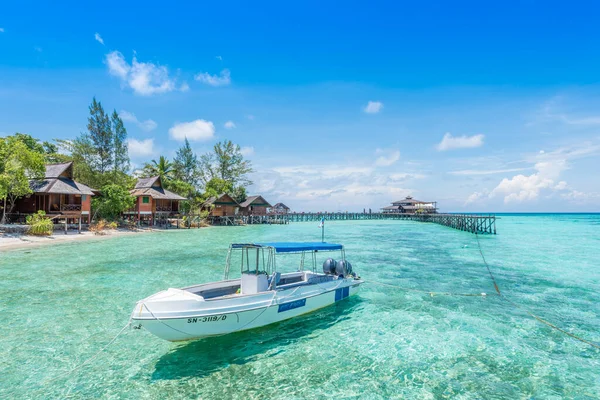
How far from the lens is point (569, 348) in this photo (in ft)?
30.7

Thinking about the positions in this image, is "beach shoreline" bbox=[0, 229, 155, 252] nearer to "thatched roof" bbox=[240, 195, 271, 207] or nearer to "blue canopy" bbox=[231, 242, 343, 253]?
"blue canopy" bbox=[231, 242, 343, 253]

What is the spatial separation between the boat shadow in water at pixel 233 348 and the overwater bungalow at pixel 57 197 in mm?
29952

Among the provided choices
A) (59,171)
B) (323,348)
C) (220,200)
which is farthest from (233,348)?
(220,200)

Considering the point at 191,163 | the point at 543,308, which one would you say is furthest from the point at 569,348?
the point at 191,163

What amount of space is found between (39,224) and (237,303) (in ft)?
96.6

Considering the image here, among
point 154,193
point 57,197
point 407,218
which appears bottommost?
point 407,218

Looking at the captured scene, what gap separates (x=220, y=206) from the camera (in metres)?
55.8

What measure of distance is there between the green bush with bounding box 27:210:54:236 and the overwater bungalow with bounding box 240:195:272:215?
33.7 metres

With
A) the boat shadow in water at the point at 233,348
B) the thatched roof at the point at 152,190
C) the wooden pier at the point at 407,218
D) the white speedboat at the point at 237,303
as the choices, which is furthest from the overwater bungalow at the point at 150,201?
the boat shadow in water at the point at 233,348

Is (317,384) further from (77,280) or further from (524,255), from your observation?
(524,255)

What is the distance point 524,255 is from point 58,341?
30.8 m

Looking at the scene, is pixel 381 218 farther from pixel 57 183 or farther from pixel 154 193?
pixel 57 183

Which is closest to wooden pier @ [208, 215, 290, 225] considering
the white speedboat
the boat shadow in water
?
the white speedboat

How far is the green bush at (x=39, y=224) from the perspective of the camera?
2903cm
